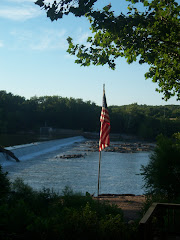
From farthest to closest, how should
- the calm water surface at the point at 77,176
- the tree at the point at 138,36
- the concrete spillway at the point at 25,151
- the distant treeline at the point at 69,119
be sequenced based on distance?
the distant treeline at the point at 69,119 → the concrete spillway at the point at 25,151 → the calm water surface at the point at 77,176 → the tree at the point at 138,36

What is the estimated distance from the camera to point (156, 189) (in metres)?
11.6

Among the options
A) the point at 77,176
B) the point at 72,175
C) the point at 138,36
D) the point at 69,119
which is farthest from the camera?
the point at 69,119

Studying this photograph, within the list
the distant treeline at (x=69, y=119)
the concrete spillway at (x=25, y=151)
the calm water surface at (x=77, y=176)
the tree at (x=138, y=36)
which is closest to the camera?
the tree at (x=138, y=36)

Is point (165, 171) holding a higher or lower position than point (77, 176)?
higher

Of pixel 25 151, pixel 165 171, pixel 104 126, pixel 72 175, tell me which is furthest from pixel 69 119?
pixel 165 171

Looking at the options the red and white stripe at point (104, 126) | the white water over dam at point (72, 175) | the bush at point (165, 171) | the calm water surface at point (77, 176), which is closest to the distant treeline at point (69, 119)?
the white water over dam at point (72, 175)

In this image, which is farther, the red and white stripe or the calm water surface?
the calm water surface

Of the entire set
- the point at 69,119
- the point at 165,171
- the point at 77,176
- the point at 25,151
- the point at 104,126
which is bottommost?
the point at 77,176

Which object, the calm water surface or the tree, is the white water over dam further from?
the tree

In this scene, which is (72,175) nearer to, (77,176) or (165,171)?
(77,176)

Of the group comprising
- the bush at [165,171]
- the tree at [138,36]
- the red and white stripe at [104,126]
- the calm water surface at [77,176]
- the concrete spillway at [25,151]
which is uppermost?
the tree at [138,36]

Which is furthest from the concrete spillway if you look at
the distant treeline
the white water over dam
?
the distant treeline

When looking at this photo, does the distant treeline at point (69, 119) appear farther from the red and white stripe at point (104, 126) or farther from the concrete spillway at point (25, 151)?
the red and white stripe at point (104, 126)

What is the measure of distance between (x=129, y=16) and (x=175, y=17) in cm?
220
